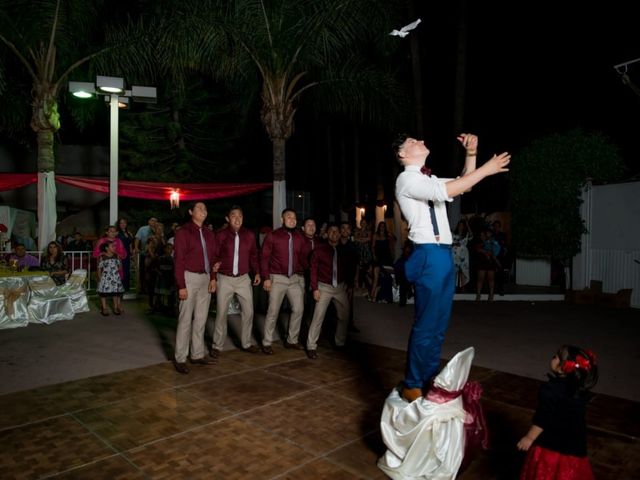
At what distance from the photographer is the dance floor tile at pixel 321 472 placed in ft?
11.0

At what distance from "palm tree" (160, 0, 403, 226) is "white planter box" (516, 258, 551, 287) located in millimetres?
7458

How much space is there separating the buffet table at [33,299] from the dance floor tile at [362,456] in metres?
7.02

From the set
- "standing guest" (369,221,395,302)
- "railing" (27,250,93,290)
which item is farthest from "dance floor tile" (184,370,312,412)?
"railing" (27,250,93,290)

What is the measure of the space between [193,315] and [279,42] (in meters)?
6.33

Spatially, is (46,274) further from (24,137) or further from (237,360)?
(24,137)

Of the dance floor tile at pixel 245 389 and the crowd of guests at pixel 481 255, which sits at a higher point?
the crowd of guests at pixel 481 255

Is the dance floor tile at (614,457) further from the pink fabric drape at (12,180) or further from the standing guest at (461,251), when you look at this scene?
the pink fabric drape at (12,180)

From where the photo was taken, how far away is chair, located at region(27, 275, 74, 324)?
8727mm

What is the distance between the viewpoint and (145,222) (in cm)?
1839

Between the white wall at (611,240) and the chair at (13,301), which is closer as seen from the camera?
the chair at (13,301)

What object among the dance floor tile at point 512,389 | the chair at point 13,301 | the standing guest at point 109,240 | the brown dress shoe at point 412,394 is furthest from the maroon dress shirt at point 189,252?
the chair at point 13,301

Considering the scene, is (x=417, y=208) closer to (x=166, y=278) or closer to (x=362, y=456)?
(x=362, y=456)

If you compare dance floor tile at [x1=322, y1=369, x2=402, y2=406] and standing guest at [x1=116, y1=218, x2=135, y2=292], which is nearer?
dance floor tile at [x1=322, y1=369, x2=402, y2=406]

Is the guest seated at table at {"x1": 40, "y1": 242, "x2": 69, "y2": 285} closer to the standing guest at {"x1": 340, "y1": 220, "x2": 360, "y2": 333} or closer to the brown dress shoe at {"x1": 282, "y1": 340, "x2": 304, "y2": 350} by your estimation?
the brown dress shoe at {"x1": 282, "y1": 340, "x2": 304, "y2": 350}
